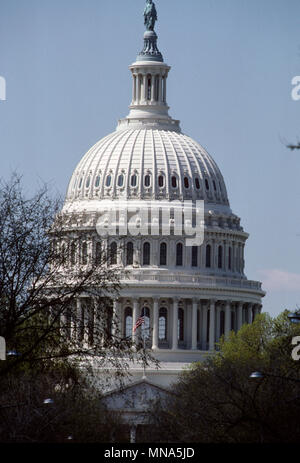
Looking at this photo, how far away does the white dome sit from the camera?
197m

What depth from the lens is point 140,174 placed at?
197m

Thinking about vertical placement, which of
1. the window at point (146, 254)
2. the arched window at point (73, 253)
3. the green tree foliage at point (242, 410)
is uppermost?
the window at point (146, 254)

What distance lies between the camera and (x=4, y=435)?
69125mm

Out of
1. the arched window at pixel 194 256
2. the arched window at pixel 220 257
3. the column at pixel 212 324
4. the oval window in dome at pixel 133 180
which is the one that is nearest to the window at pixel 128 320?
the arched window at pixel 194 256

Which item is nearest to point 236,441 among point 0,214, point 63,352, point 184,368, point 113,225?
point 63,352

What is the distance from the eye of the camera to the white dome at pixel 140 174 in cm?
19662

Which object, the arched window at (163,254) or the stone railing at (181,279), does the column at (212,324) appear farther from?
the arched window at (163,254)

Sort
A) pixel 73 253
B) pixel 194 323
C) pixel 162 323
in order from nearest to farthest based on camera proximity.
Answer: pixel 73 253 < pixel 194 323 < pixel 162 323

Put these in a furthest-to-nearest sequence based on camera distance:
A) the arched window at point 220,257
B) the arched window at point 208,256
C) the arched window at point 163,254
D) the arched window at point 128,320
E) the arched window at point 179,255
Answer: the arched window at point 220,257
the arched window at point 208,256
the arched window at point 179,255
the arched window at point 163,254
the arched window at point 128,320

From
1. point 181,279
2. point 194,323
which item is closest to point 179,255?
point 181,279

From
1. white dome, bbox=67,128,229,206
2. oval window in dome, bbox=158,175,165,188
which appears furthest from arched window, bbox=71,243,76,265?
oval window in dome, bbox=158,175,165,188

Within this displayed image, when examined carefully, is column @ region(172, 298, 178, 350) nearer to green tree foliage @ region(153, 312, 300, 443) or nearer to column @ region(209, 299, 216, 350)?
column @ region(209, 299, 216, 350)

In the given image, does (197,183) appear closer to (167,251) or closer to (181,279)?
(167,251)

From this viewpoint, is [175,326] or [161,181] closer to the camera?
[175,326]
